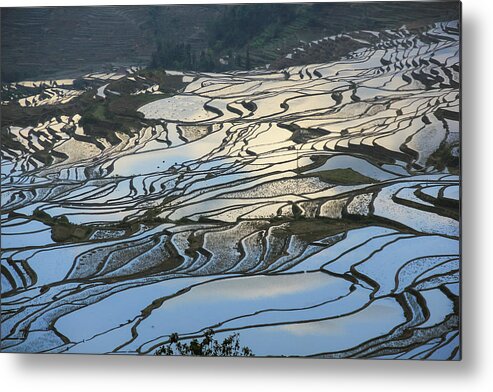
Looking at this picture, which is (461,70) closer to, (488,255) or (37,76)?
(488,255)

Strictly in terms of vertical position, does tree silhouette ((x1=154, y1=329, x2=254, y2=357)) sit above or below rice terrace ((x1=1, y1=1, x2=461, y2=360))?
below

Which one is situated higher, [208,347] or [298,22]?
[298,22]

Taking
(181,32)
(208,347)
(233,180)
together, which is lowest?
(208,347)

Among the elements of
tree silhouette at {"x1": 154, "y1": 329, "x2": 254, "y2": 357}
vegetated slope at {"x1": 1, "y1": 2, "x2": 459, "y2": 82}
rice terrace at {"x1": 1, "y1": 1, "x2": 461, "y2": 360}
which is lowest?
tree silhouette at {"x1": 154, "y1": 329, "x2": 254, "y2": 357}

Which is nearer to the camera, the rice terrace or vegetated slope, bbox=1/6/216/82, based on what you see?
the rice terrace

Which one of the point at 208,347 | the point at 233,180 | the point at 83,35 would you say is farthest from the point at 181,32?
the point at 208,347

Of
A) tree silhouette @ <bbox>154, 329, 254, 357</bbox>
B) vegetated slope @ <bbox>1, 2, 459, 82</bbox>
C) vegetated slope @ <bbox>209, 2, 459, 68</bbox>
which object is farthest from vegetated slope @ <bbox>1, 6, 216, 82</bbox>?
tree silhouette @ <bbox>154, 329, 254, 357</bbox>

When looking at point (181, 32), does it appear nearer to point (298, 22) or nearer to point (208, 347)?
point (298, 22)

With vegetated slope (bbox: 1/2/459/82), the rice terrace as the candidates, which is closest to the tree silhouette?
the rice terrace

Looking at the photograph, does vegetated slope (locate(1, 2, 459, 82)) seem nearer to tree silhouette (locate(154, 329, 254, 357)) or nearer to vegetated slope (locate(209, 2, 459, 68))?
vegetated slope (locate(209, 2, 459, 68))

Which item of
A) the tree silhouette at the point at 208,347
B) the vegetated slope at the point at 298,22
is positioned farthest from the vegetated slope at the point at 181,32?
the tree silhouette at the point at 208,347

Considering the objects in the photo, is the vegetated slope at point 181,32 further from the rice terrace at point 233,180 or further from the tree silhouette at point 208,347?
the tree silhouette at point 208,347
